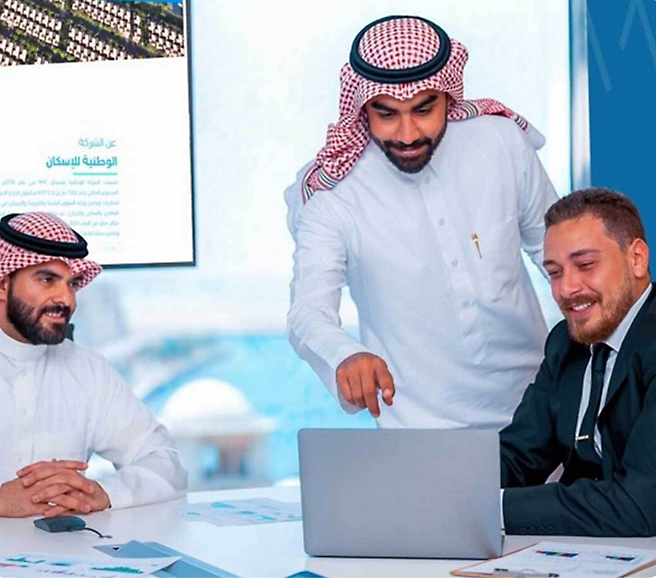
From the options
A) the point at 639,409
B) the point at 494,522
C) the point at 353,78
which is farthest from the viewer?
the point at 353,78

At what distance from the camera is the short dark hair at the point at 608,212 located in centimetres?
289

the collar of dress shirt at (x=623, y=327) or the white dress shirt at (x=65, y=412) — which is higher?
the collar of dress shirt at (x=623, y=327)

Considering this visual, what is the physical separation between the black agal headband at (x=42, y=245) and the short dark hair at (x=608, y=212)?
1538mm

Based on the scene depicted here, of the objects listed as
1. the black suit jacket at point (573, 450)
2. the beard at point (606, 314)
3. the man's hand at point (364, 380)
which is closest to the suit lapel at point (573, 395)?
the black suit jacket at point (573, 450)

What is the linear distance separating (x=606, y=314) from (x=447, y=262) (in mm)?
832

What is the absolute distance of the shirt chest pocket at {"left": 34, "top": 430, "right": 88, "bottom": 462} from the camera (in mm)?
3639

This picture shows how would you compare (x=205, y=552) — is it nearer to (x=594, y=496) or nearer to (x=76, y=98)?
(x=594, y=496)

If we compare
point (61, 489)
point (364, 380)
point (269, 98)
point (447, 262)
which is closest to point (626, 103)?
point (269, 98)

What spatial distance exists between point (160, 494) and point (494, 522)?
3.87ft

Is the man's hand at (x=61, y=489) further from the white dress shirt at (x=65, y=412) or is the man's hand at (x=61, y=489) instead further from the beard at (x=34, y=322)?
the beard at (x=34, y=322)

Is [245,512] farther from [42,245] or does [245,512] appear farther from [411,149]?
[42,245]

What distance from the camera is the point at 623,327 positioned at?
9.39 feet

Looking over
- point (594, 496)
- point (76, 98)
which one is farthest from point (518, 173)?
point (76, 98)

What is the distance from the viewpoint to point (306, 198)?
3.72 m
